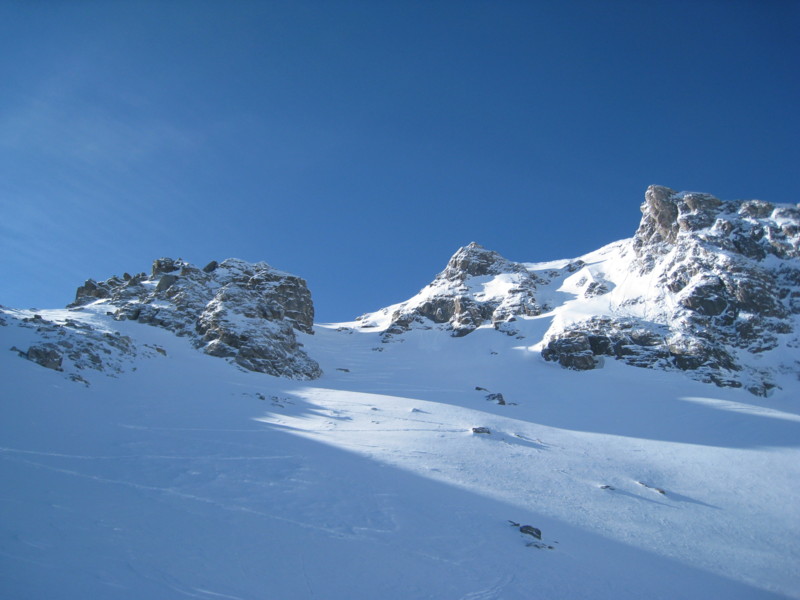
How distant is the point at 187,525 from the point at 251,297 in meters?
49.4

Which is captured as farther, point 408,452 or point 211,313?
point 211,313

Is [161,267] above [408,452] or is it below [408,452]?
above

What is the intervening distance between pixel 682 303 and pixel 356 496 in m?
66.1

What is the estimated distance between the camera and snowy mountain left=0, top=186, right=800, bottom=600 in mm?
9930

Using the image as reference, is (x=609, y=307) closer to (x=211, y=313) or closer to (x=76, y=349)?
(x=211, y=313)

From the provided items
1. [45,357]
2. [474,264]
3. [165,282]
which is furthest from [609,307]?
[45,357]

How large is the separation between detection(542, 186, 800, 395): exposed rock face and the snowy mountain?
0.35m

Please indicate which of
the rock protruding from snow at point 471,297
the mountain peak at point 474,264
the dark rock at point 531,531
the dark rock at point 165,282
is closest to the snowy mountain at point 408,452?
the dark rock at point 531,531

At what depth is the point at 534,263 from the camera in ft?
399

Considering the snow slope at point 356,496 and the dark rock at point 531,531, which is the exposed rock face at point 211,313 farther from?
the dark rock at point 531,531

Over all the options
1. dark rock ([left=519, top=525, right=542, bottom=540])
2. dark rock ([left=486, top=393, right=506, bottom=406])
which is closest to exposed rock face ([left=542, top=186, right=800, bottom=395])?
dark rock ([left=486, top=393, right=506, bottom=406])

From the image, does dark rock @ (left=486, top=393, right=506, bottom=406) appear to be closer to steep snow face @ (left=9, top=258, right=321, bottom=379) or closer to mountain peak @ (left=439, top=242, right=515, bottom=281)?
steep snow face @ (left=9, top=258, right=321, bottom=379)

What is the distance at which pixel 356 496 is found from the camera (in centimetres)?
1479

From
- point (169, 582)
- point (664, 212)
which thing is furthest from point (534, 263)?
point (169, 582)
